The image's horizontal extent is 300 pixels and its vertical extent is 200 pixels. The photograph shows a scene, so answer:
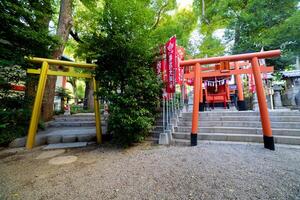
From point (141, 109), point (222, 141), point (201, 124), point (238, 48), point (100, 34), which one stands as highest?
point (238, 48)

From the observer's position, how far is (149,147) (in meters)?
4.08

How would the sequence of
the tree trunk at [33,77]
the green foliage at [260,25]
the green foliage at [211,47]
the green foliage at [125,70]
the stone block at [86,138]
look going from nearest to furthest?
the green foliage at [125,70], the stone block at [86,138], the tree trunk at [33,77], the green foliage at [260,25], the green foliage at [211,47]

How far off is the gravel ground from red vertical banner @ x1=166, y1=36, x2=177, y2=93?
1.65 meters

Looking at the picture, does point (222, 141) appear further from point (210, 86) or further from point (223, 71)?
point (210, 86)

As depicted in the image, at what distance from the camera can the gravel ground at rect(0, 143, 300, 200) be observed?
6.53 ft

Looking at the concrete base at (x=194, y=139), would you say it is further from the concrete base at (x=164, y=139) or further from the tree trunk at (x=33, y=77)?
the tree trunk at (x=33, y=77)

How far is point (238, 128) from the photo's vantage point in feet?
13.7

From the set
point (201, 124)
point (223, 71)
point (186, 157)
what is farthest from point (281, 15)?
point (186, 157)

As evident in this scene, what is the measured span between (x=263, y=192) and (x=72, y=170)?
312 centimetres

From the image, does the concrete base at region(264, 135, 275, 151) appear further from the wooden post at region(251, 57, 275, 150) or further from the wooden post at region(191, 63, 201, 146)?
the wooden post at region(191, 63, 201, 146)

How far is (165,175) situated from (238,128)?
2827 mm

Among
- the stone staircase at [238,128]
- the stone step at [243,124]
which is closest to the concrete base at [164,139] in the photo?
the stone staircase at [238,128]

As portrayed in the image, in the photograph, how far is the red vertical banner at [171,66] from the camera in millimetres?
4051

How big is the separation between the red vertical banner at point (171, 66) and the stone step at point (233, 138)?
1409 millimetres
